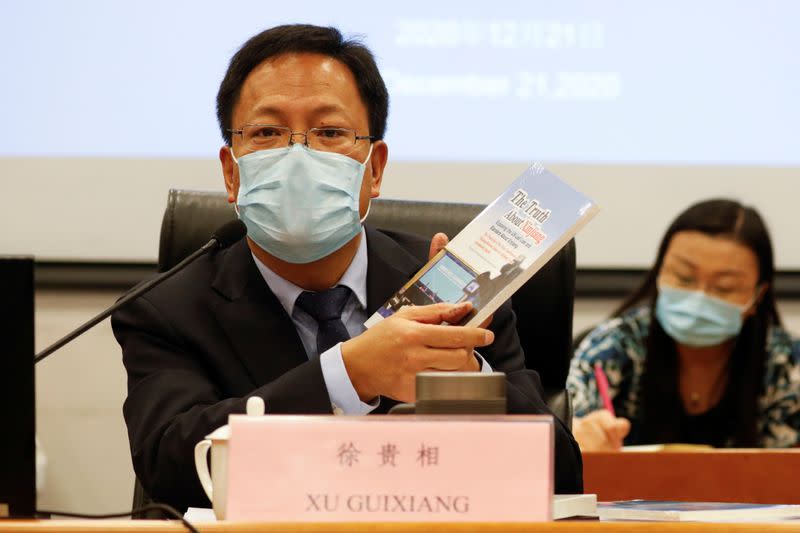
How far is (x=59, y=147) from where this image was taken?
2873 millimetres

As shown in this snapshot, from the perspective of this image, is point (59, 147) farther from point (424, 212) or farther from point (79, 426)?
point (424, 212)

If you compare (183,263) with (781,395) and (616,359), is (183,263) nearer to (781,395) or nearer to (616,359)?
(616,359)

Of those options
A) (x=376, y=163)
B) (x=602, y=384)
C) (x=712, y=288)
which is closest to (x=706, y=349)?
(x=712, y=288)

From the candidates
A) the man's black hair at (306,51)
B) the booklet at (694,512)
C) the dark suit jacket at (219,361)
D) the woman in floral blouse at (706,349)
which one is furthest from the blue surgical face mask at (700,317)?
the booklet at (694,512)

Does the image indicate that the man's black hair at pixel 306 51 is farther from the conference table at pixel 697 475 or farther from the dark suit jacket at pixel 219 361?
the conference table at pixel 697 475

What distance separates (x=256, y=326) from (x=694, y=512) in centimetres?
65

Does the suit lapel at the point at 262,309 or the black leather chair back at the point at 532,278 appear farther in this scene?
the black leather chair back at the point at 532,278

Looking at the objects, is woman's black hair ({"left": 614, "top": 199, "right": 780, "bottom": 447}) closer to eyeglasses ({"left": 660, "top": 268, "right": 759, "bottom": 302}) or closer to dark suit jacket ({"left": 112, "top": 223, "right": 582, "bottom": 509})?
eyeglasses ({"left": 660, "top": 268, "right": 759, "bottom": 302})

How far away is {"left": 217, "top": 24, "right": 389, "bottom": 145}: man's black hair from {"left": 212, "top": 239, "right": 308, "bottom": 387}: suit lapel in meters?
0.21

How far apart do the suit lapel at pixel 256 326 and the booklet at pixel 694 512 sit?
485 mm

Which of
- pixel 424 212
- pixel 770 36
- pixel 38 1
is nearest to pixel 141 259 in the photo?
pixel 38 1

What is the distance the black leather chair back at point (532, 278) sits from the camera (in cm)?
176

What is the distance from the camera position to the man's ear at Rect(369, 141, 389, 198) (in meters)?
1.68

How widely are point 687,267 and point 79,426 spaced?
1.58m
